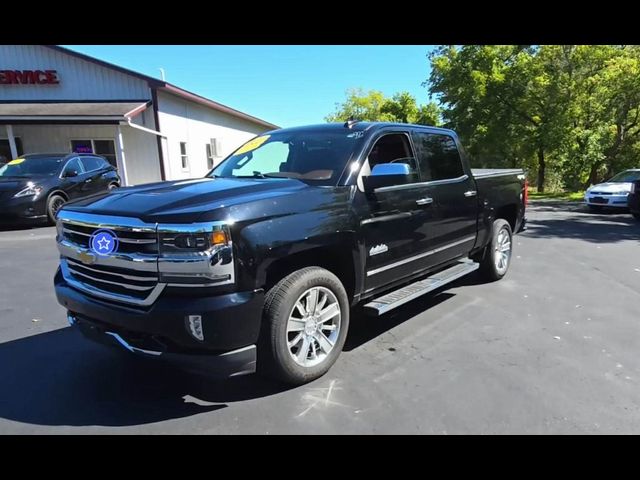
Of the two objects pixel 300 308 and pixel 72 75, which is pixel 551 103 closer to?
pixel 72 75

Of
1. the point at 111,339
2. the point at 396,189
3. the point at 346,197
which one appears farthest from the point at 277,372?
the point at 396,189

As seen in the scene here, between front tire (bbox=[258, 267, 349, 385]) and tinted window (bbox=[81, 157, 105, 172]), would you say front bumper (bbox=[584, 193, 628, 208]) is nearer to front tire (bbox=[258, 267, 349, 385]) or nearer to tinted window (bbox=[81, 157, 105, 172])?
front tire (bbox=[258, 267, 349, 385])

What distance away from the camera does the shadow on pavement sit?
9.62 feet

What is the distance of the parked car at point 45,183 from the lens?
10383 mm

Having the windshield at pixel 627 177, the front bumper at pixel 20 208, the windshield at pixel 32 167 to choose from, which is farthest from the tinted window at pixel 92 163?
the windshield at pixel 627 177

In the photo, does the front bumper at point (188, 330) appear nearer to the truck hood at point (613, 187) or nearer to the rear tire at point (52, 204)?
the rear tire at point (52, 204)

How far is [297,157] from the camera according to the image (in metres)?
4.16

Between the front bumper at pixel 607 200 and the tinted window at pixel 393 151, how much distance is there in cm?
1278

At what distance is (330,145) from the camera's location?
4.07m

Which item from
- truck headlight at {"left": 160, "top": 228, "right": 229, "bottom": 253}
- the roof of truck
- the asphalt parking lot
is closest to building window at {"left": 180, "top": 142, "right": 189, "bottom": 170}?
the asphalt parking lot

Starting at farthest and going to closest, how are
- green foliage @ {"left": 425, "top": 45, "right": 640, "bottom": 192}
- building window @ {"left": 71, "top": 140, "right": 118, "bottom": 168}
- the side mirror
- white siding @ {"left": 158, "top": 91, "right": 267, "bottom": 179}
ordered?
green foliage @ {"left": 425, "top": 45, "right": 640, "bottom": 192}, white siding @ {"left": 158, "top": 91, "right": 267, "bottom": 179}, building window @ {"left": 71, "top": 140, "right": 118, "bottom": 168}, the side mirror

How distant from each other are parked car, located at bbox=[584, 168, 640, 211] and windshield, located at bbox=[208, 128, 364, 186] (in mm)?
13410
